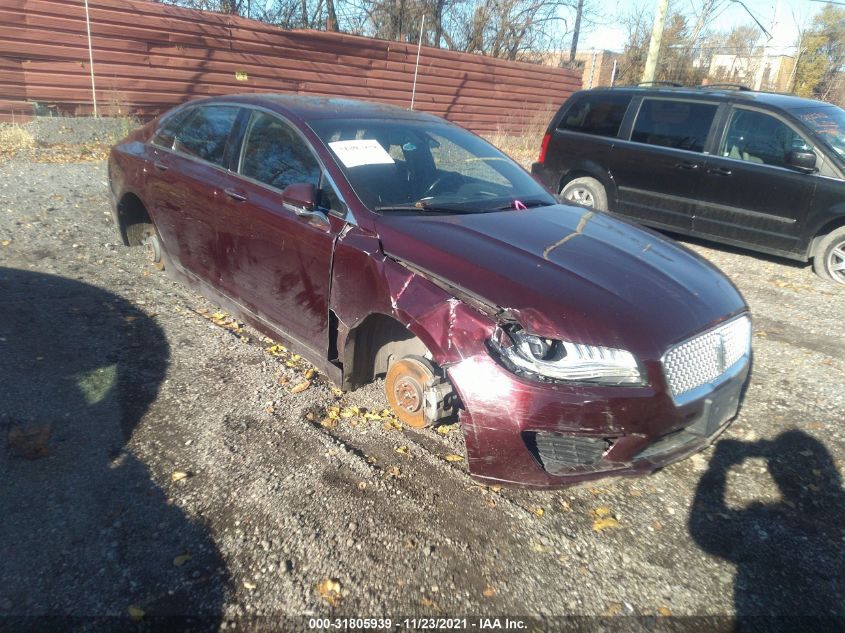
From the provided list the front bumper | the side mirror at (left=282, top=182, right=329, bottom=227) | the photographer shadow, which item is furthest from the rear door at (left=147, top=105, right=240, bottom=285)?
the photographer shadow

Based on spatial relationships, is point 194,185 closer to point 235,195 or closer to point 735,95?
point 235,195

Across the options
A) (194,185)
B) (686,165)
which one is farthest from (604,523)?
(686,165)

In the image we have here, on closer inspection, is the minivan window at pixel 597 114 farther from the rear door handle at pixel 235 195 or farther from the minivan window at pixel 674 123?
the rear door handle at pixel 235 195

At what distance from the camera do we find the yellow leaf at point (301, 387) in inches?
146

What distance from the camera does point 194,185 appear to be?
13.9 ft

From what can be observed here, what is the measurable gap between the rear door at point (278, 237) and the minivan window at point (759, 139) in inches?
212

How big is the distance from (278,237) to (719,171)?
17.9 ft

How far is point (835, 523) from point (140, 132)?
18.0 feet

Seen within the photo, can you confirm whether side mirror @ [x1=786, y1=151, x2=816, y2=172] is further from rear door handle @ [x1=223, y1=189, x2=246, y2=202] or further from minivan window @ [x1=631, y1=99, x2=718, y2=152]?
rear door handle @ [x1=223, y1=189, x2=246, y2=202]

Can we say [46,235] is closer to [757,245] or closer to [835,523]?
[835,523]

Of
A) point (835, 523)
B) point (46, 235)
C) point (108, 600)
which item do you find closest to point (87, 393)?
point (108, 600)

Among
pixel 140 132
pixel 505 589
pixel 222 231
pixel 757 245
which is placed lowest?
pixel 505 589

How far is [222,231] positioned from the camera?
4027 millimetres

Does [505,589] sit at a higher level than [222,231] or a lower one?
lower
